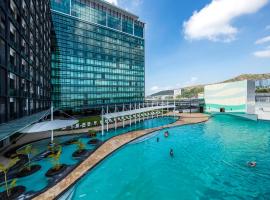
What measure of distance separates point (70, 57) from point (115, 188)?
6067cm

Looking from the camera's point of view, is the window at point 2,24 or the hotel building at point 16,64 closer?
the window at point 2,24

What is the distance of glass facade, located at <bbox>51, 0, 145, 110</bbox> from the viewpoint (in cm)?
6216

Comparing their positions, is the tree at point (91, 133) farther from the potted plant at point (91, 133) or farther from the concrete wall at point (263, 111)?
the concrete wall at point (263, 111)

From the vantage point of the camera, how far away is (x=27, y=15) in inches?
1167

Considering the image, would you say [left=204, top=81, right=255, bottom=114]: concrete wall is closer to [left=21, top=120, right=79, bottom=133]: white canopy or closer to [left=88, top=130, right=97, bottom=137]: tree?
[left=88, top=130, right=97, bottom=137]: tree

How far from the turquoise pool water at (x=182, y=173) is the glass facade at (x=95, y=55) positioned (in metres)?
46.6

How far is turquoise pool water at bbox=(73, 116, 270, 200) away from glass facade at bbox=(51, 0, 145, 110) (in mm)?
46582

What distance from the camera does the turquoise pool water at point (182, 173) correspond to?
1457cm

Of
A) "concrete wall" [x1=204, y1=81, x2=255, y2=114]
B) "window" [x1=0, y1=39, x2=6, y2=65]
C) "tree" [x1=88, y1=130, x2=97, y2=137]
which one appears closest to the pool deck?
"tree" [x1=88, y1=130, x2=97, y2=137]

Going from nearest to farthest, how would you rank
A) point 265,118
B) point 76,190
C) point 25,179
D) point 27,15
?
point 76,190 < point 25,179 < point 27,15 < point 265,118

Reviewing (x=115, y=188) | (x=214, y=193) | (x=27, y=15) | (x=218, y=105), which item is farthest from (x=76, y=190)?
(x=218, y=105)

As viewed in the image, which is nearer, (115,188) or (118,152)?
(115,188)

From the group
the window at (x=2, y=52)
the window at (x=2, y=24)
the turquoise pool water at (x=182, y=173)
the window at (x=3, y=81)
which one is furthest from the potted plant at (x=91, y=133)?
the window at (x=2, y=24)

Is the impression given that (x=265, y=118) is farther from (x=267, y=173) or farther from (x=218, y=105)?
(x=267, y=173)
